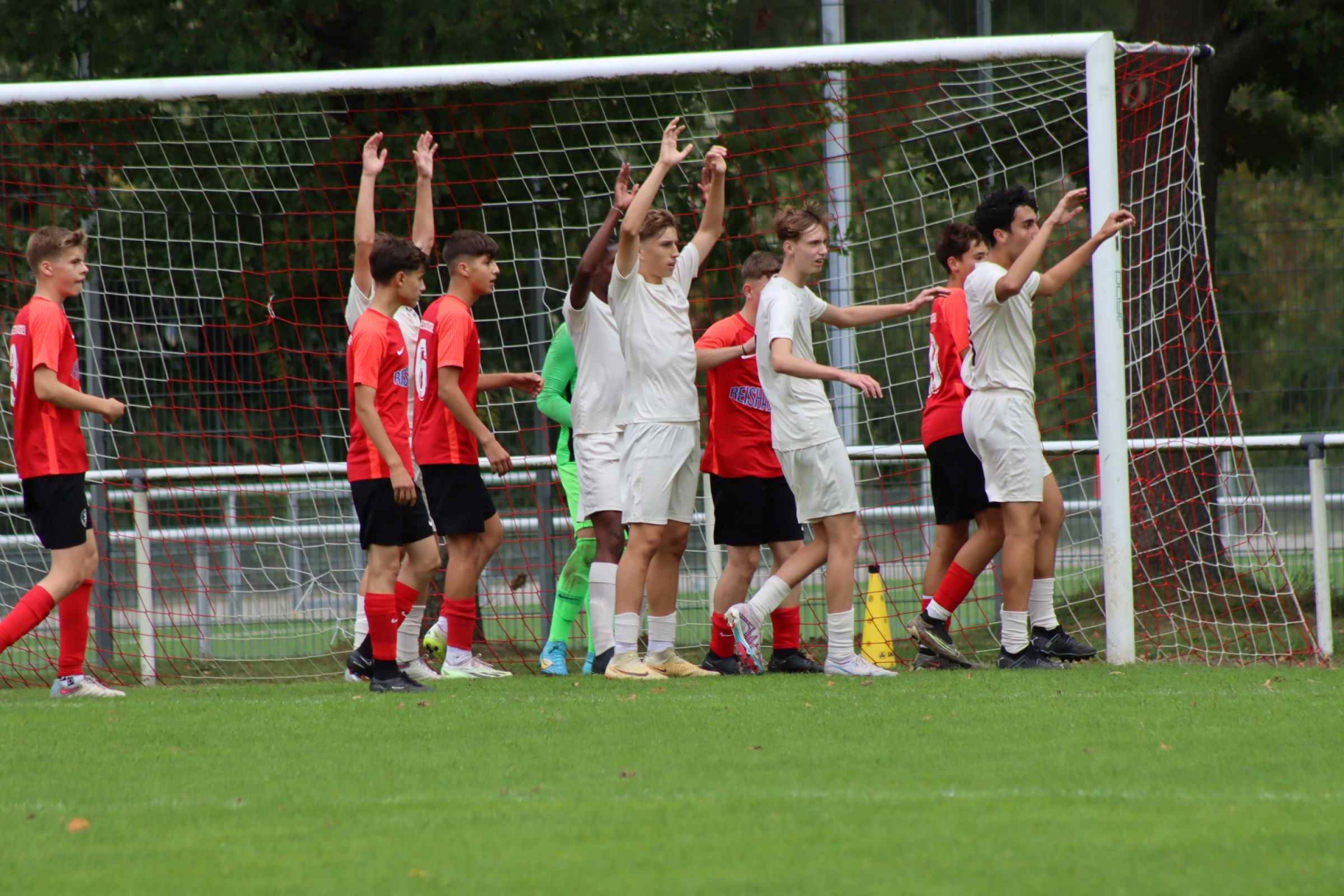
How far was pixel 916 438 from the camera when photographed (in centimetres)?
1493

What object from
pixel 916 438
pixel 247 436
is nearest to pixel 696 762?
pixel 247 436

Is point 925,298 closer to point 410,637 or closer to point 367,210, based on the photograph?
point 367,210

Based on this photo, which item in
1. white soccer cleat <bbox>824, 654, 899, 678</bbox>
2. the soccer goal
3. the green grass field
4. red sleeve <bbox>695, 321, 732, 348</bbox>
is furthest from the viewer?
the soccer goal

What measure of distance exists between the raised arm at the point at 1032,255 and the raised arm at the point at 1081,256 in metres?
0.10

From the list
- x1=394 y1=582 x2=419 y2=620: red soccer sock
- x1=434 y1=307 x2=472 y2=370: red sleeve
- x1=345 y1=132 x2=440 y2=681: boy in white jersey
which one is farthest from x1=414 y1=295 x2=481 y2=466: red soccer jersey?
x1=394 y1=582 x2=419 y2=620: red soccer sock

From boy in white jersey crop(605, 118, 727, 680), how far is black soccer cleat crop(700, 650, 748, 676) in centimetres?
18

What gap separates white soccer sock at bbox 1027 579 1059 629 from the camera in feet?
25.0

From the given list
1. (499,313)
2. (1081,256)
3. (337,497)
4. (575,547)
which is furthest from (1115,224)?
(337,497)

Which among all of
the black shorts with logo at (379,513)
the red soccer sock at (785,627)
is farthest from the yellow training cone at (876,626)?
the black shorts with logo at (379,513)

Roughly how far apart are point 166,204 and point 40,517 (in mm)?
3751

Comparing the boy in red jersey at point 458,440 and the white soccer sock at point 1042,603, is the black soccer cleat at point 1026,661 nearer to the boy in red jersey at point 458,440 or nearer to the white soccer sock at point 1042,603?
the white soccer sock at point 1042,603

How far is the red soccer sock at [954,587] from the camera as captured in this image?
745 cm

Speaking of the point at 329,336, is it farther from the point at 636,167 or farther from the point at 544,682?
the point at 544,682

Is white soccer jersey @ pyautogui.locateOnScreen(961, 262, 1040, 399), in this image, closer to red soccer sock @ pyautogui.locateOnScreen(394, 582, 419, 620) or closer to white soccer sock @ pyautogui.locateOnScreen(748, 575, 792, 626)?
white soccer sock @ pyautogui.locateOnScreen(748, 575, 792, 626)
